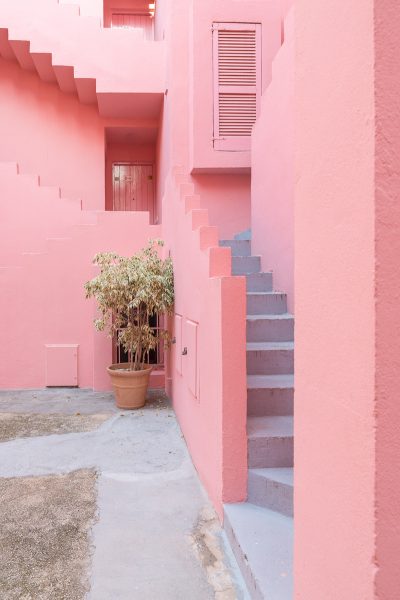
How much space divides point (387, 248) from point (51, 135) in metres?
10.5

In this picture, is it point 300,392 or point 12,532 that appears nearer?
point 300,392

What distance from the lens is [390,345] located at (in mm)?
1158

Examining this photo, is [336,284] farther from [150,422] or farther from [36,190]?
[36,190]

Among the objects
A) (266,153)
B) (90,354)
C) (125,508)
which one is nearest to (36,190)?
(90,354)

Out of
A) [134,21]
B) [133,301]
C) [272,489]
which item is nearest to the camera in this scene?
[272,489]

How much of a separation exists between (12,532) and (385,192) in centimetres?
319

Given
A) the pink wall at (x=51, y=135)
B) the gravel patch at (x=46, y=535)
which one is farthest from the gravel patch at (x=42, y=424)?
the pink wall at (x=51, y=135)

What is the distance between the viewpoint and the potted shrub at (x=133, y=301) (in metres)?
6.43

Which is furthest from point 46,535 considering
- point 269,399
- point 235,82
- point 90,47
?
point 90,47

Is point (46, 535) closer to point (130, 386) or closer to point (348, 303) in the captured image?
point (348, 303)

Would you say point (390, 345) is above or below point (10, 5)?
below

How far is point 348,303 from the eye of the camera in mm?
1291

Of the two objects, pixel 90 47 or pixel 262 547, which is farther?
pixel 90 47

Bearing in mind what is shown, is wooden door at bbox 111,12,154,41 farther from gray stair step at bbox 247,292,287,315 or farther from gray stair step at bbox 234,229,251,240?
gray stair step at bbox 247,292,287,315
